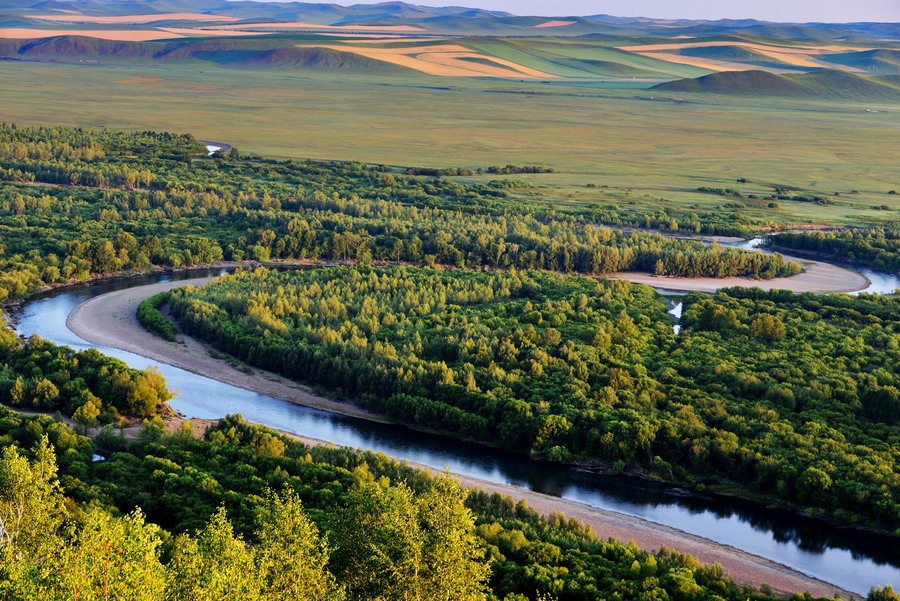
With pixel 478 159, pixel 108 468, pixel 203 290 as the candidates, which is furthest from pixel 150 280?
pixel 478 159

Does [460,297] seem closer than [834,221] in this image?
Yes

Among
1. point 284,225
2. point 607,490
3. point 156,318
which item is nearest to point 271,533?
point 607,490

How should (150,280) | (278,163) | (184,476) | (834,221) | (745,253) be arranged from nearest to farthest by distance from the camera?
(184,476) → (150,280) → (745,253) → (834,221) → (278,163)

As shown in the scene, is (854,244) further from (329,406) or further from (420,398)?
(329,406)

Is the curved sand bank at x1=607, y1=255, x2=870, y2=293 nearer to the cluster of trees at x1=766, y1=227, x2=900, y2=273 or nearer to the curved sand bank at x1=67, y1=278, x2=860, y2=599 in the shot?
the cluster of trees at x1=766, y1=227, x2=900, y2=273

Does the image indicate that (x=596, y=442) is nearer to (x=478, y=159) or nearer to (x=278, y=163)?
(x=278, y=163)

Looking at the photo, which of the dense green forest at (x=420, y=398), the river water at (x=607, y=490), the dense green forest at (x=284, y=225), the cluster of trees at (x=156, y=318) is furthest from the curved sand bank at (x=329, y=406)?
the dense green forest at (x=284, y=225)

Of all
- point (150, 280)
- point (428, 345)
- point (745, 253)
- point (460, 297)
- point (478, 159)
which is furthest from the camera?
point (478, 159)
